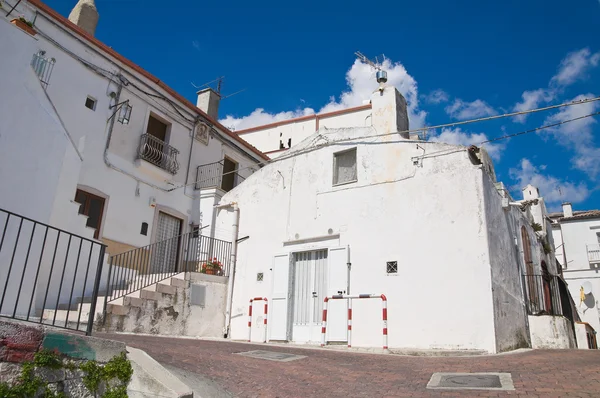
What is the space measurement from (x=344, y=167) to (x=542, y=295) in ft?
24.8

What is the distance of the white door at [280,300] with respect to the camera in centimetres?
Result: 1298

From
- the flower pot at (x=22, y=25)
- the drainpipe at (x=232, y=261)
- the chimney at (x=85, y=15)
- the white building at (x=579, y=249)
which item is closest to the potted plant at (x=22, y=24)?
the flower pot at (x=22, y=25)

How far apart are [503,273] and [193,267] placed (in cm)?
939

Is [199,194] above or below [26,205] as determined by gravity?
above

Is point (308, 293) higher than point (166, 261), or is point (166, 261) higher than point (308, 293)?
point (166, 261)

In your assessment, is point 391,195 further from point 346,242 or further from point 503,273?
point 503,273

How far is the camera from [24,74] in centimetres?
877

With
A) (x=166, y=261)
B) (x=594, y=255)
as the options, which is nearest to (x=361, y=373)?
(x=166, y=261)

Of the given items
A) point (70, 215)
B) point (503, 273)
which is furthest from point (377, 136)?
point (70, 215)

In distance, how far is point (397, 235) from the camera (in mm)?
12164

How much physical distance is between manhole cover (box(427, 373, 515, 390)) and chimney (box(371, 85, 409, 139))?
787cm

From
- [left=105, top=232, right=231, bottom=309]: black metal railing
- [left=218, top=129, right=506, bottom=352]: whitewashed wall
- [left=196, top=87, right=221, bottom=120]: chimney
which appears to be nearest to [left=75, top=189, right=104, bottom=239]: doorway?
[left=105, top=232, right=231, bottom=309]: black metal railing

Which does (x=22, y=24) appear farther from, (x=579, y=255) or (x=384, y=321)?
(x=579, y=255)

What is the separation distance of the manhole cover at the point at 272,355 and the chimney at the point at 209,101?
14.3 m
